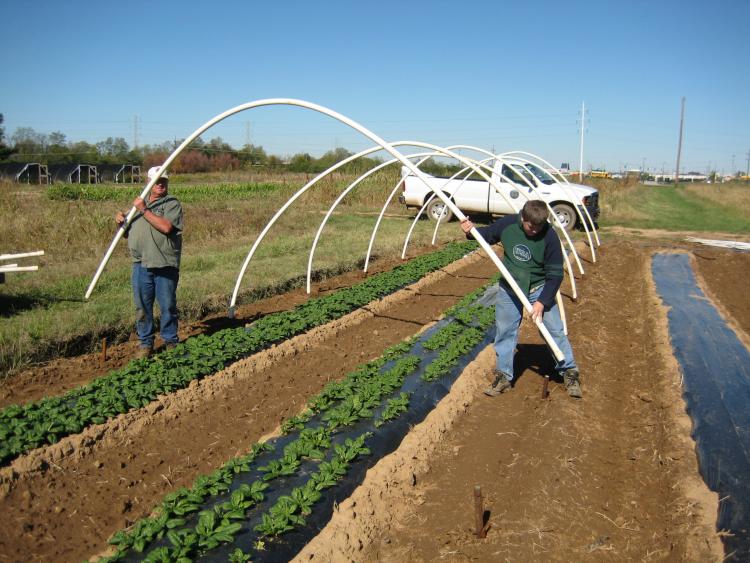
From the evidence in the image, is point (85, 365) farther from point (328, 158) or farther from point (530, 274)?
point (328, 158)

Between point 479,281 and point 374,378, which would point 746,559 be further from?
point 479,281

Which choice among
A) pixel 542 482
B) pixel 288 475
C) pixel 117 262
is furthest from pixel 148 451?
pixel 117 262

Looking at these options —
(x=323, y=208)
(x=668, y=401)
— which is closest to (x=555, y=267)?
(x=668, y=401)

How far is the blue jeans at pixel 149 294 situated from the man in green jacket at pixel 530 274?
2.95 meters

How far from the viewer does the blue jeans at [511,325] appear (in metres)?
5.21

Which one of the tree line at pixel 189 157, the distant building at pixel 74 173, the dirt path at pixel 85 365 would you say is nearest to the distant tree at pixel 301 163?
the tree line at pixel 189 157

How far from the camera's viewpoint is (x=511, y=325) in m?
5.26

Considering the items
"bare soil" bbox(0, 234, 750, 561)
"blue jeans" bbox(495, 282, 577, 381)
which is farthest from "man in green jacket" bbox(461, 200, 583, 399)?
"bare soil" bbox(0, 234, 750, 561)

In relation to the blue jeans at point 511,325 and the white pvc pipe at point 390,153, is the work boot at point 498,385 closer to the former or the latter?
the blue jeans at point 511,325

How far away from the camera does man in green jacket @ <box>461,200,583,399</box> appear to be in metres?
4.88

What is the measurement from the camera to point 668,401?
17.8 ft

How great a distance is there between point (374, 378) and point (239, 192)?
26593mm

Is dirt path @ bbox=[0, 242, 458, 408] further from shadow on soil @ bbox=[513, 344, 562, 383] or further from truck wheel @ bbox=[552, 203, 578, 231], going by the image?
truck wheel @ bbox=[552, 203, 578, 231]

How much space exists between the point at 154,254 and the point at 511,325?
3.44 meters
